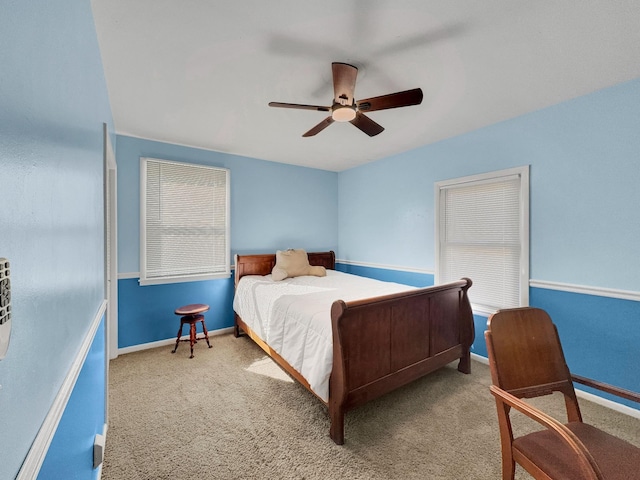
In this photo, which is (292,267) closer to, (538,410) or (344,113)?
(344,113)

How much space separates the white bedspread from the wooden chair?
3.23 ft

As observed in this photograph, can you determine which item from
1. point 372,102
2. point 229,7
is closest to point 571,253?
point 372,102

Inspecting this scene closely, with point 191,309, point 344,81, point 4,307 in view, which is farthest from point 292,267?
point 4,307

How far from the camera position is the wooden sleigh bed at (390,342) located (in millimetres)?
1827

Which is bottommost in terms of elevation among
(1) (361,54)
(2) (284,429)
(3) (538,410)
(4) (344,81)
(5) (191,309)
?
(2) (284,429)

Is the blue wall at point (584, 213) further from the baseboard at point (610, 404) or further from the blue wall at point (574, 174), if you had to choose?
the baseboard at point (610, 404)

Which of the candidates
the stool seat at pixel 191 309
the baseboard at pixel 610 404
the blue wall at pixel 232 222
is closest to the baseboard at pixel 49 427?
the stool seat at pixel 191 309

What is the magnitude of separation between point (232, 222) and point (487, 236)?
316cm

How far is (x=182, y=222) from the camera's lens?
11.5ft

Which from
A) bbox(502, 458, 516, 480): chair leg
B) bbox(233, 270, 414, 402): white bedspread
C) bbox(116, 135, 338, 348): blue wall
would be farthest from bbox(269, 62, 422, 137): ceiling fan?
A: bbox(116, 135, 338, 348): blue wall

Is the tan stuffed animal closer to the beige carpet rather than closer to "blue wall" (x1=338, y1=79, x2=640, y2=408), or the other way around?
the beige carpet

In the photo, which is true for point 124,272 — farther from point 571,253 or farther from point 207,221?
point 571,253

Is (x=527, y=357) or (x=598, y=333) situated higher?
(x=527, y=357)

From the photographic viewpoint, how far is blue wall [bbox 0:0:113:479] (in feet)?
1.75
